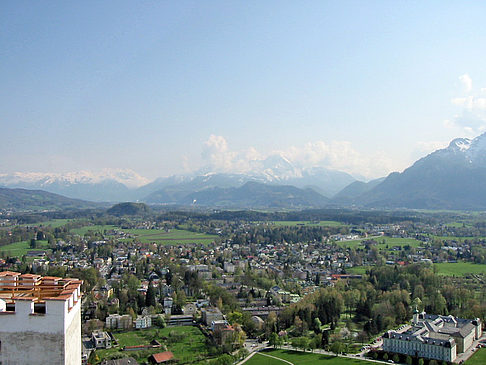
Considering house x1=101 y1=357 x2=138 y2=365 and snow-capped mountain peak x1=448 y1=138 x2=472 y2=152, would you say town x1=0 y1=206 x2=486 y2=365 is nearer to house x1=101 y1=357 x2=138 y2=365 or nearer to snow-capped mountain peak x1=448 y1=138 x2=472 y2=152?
house x1=101 y1=357 x2=138 y2=365

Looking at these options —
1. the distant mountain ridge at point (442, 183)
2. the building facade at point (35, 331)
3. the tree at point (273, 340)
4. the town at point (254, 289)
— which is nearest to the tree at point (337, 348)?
the town at point (254, 289)

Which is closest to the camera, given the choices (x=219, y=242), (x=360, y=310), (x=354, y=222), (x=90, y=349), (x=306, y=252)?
(x=90, y=349)

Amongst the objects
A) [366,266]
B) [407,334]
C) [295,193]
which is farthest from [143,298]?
[295,193]

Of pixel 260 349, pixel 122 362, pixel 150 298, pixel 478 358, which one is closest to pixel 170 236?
pixel 150 298

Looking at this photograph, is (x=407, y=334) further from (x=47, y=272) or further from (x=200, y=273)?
(x=47, y=272)

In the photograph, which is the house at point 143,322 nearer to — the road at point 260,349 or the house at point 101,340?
the house at point 101,340

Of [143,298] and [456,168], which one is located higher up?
[456,168]
